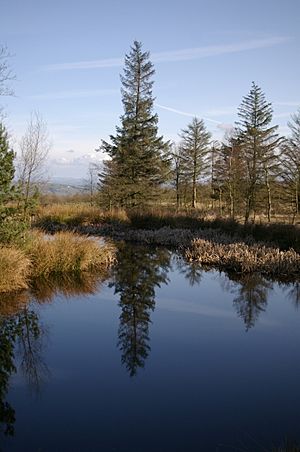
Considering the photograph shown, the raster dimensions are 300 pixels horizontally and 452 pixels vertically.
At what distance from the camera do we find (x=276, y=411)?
4969 millimetres

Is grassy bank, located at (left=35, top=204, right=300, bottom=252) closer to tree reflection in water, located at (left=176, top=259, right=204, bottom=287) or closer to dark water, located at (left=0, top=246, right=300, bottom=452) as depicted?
tree reflection in water, located at (left=176, top=259, right=204, bottom=287)

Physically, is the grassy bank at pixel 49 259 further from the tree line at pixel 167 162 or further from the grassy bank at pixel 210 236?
the tree line at pixel 167 162

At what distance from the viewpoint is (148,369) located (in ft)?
20.1

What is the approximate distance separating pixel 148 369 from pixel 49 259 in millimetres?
→ 6436

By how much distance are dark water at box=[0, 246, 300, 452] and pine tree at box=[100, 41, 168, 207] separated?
1819cm

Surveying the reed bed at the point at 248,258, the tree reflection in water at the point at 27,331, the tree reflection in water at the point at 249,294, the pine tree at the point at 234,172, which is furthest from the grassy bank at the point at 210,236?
the pine tree at the point at 234,172

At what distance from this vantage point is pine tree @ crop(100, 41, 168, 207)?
2862 centimetres

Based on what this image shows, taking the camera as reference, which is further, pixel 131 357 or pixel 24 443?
pixel 131 357

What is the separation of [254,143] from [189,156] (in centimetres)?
691

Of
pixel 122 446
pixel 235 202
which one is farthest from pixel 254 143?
pixel 122 446

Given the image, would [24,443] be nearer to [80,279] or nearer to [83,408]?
[83,408]

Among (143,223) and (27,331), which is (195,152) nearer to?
(143,223)

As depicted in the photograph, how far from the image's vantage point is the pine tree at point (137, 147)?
93.9 feet

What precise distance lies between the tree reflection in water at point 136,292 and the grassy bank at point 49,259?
2.85 ft
